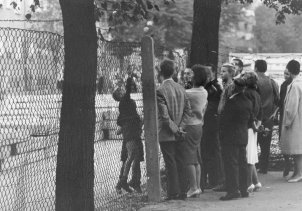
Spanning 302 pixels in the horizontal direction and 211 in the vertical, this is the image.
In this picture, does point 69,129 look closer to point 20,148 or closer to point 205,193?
point 20,148

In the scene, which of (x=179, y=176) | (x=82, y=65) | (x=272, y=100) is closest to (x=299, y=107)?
(x=272, y=100)

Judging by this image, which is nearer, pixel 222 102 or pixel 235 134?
pixel 235 134

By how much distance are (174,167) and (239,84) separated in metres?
1.39

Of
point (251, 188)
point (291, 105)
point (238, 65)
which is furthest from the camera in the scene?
point (291, 105)

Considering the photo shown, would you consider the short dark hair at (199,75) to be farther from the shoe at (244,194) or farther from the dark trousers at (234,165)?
the shoe at (244,194)

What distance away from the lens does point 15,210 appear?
772cm

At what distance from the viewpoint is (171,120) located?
947cm

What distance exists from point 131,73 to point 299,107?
11.2 ft

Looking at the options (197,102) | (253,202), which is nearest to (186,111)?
(197,102)

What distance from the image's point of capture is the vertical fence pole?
944 centimetres

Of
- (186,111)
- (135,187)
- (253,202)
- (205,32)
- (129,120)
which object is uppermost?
(205,32)

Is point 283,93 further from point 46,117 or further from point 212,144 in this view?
point 46,117

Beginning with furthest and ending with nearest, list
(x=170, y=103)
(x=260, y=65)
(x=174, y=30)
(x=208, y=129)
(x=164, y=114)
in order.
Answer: (x=174, y=30)
(x=260, y=65)
(x=208, y=129)
(x=170, y=103)
(x=164, y=114)

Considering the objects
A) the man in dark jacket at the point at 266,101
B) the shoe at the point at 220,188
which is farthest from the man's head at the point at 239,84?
the man in dark jacket at the point at 266,101
